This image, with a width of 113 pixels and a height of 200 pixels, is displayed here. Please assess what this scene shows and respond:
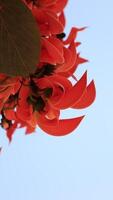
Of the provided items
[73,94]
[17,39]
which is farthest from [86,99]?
[17,39]

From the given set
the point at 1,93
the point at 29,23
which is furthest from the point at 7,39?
the point at 1,93

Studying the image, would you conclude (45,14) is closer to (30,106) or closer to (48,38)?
(48,38)

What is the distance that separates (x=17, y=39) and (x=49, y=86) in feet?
0.36

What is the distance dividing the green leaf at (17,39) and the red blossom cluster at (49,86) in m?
0.04

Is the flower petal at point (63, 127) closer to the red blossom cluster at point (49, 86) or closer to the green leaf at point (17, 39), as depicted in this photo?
the red blossom cluster at point (49, 86)

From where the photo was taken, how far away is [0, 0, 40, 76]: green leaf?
12.6 inches

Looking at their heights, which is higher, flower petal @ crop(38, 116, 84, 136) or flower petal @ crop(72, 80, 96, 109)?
flower petal @ crop(72, 80, 96, 109)

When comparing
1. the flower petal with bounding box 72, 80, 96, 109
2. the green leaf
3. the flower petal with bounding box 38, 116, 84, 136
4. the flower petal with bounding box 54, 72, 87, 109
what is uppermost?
the green leaf

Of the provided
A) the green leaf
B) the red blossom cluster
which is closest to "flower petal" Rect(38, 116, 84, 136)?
the red blossom cluster

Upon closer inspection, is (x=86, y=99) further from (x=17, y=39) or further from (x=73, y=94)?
(x=17, y=39)

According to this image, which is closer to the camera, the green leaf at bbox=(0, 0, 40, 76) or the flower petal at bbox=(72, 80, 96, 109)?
the green leaf at bbox=(0, 0, 40, 76)

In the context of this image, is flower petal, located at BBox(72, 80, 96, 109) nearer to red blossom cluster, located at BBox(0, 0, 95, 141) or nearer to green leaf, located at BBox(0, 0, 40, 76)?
red blossom cluster, located at BBox(0, 0, 95, 141)

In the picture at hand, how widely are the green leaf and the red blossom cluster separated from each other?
0.04 meters

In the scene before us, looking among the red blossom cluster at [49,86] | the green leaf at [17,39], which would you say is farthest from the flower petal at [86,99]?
the green leaf at [17,39]
